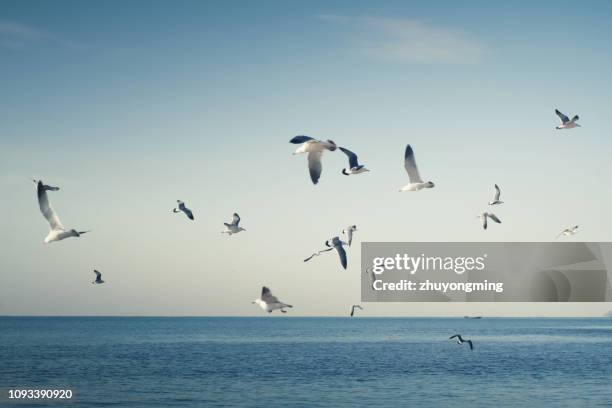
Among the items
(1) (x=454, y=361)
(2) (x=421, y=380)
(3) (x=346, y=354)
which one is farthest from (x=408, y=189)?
(3) (x=346, y=354)

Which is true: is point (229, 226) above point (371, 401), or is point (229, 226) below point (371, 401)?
above

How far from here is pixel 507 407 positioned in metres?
55.3

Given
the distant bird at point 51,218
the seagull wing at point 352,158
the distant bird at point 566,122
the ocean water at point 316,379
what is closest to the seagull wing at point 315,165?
the seagull wing at point 352,158

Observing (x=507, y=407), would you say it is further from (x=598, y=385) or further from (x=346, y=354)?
(x=346, y=354)

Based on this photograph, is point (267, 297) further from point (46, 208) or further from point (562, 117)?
point (562, 117)

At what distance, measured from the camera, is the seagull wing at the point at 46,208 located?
33281 mm

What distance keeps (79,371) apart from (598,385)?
4817 cm

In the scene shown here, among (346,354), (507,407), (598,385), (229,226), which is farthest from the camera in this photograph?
(346,354)

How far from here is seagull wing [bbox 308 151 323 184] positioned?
31.8 meters

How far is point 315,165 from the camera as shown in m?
32.0

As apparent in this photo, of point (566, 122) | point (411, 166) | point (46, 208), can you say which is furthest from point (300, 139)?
point (566, 122)

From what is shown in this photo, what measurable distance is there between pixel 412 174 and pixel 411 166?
1.37 feet

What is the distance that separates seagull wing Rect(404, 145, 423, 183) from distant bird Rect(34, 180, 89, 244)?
1473 centimetres

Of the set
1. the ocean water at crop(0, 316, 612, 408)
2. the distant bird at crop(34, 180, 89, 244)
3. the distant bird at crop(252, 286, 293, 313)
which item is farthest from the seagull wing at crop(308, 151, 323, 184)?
the ocean water at crop(0, 316, 612, 408)
